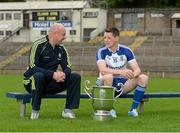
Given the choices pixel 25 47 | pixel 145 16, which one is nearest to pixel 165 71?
pixel 25 47

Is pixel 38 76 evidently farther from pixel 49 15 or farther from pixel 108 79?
pixel 49 15

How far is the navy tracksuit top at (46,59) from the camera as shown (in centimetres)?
942

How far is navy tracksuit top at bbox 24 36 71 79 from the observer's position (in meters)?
9.42

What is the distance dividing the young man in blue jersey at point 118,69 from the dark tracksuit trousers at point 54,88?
51 centimetres

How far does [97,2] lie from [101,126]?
208 feet

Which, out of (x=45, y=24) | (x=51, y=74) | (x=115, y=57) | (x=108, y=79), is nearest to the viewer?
(x=51, y=74)

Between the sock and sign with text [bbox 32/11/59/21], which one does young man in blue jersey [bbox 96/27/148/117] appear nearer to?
the sock

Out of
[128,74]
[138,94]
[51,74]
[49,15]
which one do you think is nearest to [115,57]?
[128,74]

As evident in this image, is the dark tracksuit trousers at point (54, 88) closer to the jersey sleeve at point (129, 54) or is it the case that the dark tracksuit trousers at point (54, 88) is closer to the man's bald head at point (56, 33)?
the man's bald head at point (56, 33)

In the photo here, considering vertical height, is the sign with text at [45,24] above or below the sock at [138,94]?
above

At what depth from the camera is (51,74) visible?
30.7 feet

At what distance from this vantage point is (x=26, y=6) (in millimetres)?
67750

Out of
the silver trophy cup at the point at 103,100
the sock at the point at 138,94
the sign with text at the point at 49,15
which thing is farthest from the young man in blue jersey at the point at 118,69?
the sign with text at the point at 49,15

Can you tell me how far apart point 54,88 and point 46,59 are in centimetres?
49
